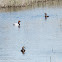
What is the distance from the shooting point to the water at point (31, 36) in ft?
73.2

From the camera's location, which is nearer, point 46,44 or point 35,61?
point 35,61

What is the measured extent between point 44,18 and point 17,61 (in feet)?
68.5

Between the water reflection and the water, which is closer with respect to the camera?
the water

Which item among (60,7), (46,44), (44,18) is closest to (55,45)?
(46,44)

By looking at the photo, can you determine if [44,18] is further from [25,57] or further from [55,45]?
[25,57]

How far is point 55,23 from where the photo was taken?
120 feet

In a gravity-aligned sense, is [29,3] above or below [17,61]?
above

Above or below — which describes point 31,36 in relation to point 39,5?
below

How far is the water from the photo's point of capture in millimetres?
22297

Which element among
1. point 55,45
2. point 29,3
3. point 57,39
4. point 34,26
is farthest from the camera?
point 29,3

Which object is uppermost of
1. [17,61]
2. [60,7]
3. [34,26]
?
[60,7]

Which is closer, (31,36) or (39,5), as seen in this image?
(31,36)

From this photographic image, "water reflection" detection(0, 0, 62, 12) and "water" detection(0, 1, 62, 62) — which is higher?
"water reflection" detection(0, 0, 62, 12)

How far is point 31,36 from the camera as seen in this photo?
96.4ft
